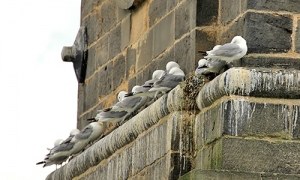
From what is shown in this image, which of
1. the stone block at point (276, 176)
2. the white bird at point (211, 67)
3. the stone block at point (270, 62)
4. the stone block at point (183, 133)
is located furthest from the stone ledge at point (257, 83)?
the stone block at point (276, 176)

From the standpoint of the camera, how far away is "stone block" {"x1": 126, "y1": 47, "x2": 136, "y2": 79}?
537 inches

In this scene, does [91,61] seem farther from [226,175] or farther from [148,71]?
[226,175]

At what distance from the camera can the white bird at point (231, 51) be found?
10.7 metres

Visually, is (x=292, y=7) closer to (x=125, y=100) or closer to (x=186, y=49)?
(x=186, y=49)

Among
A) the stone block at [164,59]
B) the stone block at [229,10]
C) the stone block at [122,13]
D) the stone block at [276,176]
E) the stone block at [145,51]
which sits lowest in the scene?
the stone block at [276,176]

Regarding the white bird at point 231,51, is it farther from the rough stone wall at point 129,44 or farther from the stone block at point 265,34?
the rough stone wall at point 129,44

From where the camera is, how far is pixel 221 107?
1048 centimetres

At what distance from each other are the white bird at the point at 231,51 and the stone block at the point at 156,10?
1.83 m

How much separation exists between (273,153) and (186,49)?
180 centimetres

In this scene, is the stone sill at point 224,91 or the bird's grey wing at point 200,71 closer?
the stone sill at point 224,91

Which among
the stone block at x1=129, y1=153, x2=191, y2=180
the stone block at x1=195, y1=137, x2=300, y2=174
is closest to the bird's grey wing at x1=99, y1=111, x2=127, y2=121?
the stone block at x1=129, y1=153, x2=191, y2=180

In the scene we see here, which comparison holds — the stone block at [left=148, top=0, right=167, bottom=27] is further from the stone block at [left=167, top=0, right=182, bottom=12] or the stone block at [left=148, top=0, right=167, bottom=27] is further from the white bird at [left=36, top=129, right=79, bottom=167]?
the white bird at [left=36, top=129, right=79, bottom=167]

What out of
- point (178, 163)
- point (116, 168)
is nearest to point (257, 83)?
point (178, 163)

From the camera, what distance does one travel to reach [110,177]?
13000 millimetres
